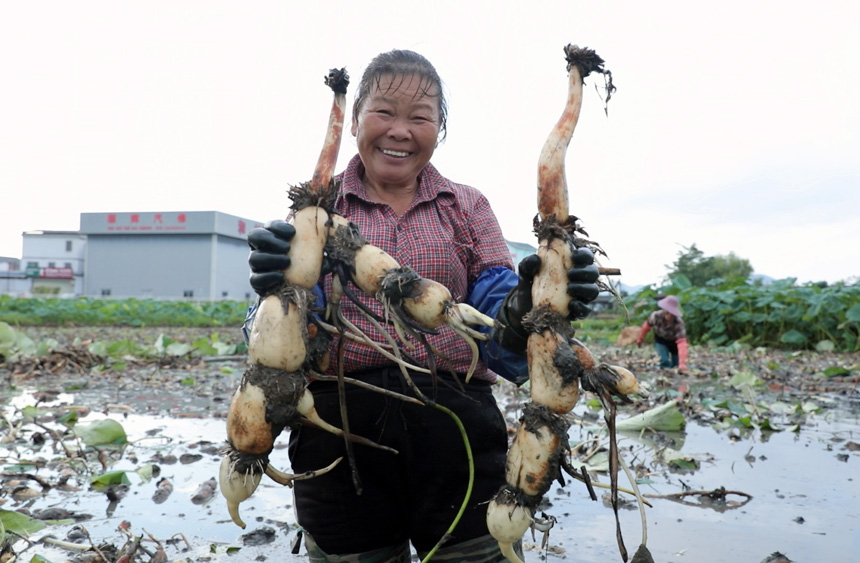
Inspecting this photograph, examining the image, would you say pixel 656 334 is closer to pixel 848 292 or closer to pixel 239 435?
pixel 848 292

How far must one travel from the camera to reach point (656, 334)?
25.3ft

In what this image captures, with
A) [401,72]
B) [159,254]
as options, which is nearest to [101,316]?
[401,72]

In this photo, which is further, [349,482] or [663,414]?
[663,414]

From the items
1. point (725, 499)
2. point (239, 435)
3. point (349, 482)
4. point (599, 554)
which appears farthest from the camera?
point (725, 499)

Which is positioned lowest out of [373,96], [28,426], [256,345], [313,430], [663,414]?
[28,426]

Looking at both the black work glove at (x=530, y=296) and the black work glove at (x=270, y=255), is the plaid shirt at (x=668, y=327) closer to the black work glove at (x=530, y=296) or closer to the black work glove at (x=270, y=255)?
the black work glove at (x=530, y=296)

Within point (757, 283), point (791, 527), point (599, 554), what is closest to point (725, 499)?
point (791, 527)

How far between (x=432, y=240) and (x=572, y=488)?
192cm

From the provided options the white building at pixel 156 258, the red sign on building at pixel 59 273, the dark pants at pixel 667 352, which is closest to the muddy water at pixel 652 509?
the dark pants at pixel 667 352

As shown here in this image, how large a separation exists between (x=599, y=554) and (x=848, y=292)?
9.83 meters

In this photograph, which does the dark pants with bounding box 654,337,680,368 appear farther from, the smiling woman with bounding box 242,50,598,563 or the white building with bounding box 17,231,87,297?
→ the white building with bounding box 17,231,87,297

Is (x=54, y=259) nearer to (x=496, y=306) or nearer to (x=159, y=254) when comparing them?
(x=159, y=254)

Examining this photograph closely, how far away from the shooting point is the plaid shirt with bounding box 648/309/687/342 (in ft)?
24.5

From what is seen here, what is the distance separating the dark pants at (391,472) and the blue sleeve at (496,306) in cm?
13
